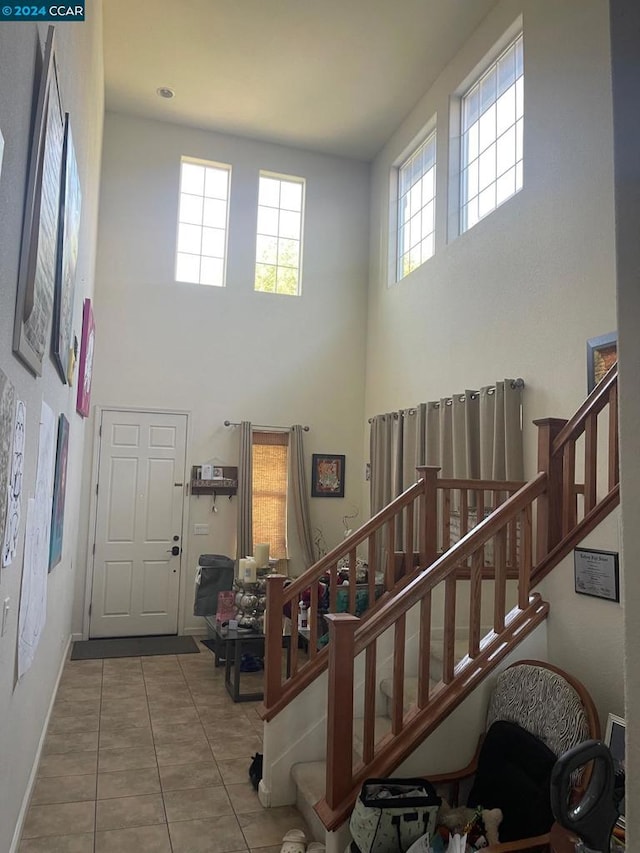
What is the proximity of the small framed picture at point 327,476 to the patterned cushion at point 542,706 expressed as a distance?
4.86 meters

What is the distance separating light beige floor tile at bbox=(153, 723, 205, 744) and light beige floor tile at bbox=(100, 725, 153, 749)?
0.06 m

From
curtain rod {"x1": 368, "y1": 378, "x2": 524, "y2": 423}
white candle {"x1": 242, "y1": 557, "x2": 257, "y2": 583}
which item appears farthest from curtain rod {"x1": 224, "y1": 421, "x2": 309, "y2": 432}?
white candle {"x1": 242, "y1": 557, "x2": 257, "y2": 583}

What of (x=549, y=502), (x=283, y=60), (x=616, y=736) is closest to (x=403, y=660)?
(x=616, y=736)

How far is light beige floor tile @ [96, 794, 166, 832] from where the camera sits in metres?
3.11

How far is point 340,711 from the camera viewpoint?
108 inches

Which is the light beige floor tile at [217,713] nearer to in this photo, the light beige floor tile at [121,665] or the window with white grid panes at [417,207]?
the light beige floor tile at [121,665]

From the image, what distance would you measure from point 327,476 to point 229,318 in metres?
2.26

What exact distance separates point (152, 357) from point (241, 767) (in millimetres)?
4644

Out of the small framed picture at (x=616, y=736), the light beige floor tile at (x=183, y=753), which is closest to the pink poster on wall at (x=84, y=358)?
the light beige floor tile at (x=183, y=753)

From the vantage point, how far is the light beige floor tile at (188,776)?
11.5 ft

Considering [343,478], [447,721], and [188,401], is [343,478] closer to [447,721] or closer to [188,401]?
[188,401]

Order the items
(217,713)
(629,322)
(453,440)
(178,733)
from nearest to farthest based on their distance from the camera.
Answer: (629,322)
(178,733)
(217,713)
(453,440)

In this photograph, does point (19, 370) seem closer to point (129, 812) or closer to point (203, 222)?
point (129, 812)

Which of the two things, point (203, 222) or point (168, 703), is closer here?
point (168, 703)
